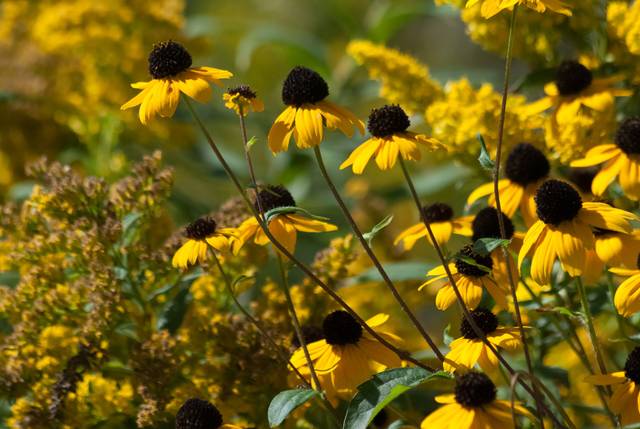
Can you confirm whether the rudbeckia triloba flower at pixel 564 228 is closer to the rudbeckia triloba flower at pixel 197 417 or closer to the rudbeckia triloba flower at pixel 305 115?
→ the rudbeckia triloba flower at pixel 305 115

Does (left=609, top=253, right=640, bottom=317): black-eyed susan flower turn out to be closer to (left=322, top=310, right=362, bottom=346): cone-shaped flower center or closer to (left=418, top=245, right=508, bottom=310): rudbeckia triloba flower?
(left=418, top=245, right=508, bottom=310): rudbeckia triloba flower

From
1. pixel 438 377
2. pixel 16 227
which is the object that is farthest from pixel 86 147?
pixel 438 377

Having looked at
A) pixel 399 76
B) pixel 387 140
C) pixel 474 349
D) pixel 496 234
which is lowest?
pixel 474 349

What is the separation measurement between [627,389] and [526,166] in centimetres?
37

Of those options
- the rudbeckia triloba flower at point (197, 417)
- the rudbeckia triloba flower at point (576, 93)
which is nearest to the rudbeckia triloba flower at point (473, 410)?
the rudbeckia triloba flower at point (197, 417)

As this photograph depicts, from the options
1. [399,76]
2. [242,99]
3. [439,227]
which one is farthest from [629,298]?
[399,76]

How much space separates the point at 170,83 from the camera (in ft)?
3.21

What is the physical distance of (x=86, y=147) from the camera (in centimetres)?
223

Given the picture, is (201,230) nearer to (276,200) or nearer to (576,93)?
(276,200)

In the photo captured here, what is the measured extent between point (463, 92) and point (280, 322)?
16.1 inches

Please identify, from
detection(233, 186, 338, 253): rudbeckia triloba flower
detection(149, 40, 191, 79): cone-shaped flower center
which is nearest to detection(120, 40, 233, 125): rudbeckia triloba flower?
detection(149, 40, 191, 79): cone-shaped flower center

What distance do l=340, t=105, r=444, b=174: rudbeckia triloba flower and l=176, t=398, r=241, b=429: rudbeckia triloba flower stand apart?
10.4 inches

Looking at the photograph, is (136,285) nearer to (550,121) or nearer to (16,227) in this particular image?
(16,227)

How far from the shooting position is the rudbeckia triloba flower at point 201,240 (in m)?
1.05
